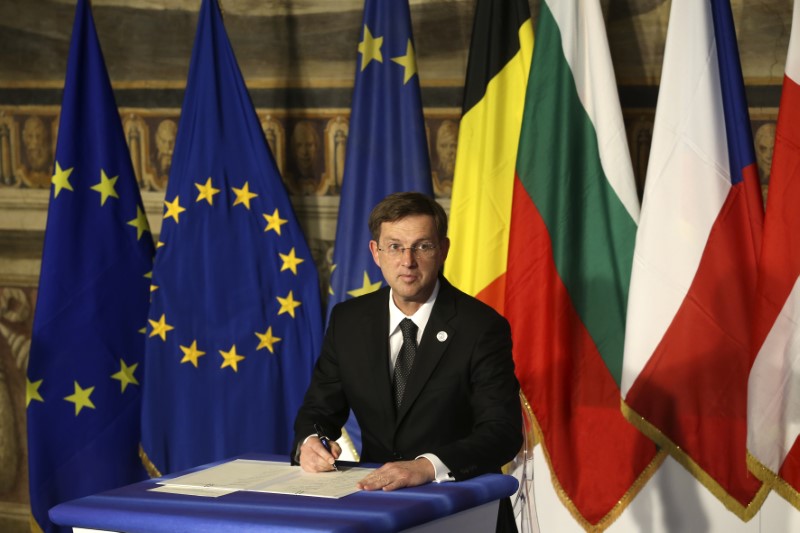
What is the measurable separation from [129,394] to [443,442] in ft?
8.51

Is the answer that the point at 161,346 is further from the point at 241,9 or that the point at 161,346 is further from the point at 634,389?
the point at 634,389

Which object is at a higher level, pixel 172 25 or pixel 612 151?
pixel 172 25


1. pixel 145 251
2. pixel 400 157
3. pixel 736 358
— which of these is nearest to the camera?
pixel 736 358

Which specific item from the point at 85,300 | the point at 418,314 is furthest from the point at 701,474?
the point at 85,300

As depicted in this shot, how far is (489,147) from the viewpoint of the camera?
457cm

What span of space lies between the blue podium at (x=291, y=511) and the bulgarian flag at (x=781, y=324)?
73.2 inches

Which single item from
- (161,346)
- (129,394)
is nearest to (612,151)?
(161,346)

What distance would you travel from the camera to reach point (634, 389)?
4.23 metres

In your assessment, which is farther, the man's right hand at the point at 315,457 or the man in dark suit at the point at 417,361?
the man in dark suit at the point at 417,361

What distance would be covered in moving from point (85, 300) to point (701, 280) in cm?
269

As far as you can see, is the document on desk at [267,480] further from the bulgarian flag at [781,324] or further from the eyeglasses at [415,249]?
the bulgarian flag at [781,324]

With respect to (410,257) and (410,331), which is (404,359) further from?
(410,257)

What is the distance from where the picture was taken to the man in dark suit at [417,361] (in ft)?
9.25

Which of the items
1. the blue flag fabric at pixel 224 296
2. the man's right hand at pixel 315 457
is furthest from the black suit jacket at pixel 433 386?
the blue flag fabric at pixel 224 296
